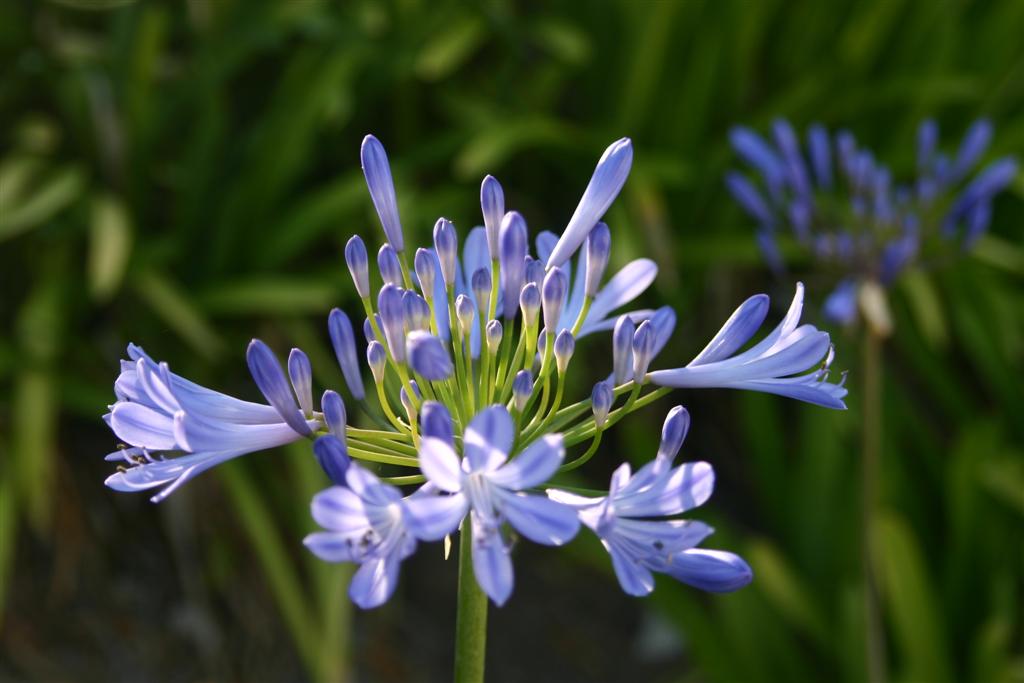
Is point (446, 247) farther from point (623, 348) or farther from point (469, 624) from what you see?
point (469, 624)

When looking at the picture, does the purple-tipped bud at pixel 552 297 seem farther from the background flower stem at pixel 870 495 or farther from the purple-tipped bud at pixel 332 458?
the background flower stem at pixel 870 495

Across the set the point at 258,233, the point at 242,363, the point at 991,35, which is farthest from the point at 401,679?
the point at 991,35

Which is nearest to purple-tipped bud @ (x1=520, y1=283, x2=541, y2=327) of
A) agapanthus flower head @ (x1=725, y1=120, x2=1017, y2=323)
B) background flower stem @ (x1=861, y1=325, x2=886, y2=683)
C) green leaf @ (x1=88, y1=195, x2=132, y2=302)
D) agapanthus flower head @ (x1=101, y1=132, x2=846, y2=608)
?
agapanthus flower head @ (x1=101, y1=132, x2=846, y2=608)

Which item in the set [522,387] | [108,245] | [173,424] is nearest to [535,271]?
[522,387]

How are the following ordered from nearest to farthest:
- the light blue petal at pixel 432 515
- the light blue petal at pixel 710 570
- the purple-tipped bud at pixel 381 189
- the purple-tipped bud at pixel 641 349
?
the light blue petal at pixel 432 515, the light blue petal at pixel 710 570, the purple-tipped bud at pixel 641 349, the purple-tipped bud at pixel 381 189

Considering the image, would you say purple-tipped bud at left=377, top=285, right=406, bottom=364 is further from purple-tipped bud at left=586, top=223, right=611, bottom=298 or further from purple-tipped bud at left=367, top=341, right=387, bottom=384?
purple-tipped bud at left=586, top=223, right=611, bottom=298

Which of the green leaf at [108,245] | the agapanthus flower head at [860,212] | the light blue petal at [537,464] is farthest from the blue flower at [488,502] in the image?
the green leaf at [108,245]
